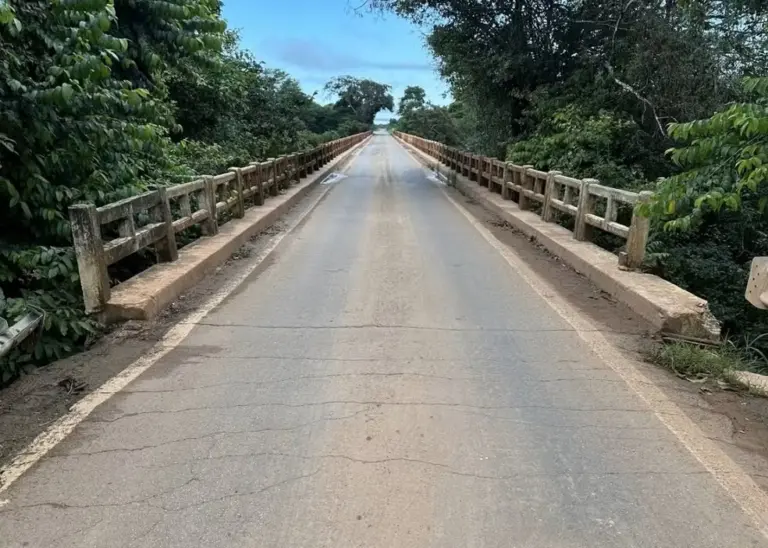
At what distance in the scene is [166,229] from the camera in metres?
6.64

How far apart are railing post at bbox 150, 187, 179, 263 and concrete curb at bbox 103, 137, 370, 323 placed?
0.43 ft

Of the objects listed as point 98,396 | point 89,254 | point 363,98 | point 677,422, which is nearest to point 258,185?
point 89,254

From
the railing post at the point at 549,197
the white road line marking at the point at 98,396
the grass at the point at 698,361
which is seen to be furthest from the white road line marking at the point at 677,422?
the railing post at the point at 549,197

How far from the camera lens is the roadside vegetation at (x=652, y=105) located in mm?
4840

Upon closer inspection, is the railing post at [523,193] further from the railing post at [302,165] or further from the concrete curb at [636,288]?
the railing post at [302,165]

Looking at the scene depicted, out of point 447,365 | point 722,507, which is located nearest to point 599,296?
point 447,365

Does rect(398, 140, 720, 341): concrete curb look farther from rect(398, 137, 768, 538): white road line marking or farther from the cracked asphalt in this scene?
the cracked asphalt

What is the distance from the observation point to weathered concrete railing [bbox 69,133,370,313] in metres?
5.01

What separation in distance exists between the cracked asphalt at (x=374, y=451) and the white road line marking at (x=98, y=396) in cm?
7

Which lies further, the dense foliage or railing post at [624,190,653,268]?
the dense foliage

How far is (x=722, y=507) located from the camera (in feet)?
9.04

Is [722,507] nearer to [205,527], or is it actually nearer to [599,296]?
[205,527]

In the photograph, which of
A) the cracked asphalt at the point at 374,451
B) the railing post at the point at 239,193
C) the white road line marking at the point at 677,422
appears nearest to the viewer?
the cracked asphalt at the point at 374,451

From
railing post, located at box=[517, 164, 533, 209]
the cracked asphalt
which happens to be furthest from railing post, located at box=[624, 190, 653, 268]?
railing post, located at box=[517, 164, 533, 209]
